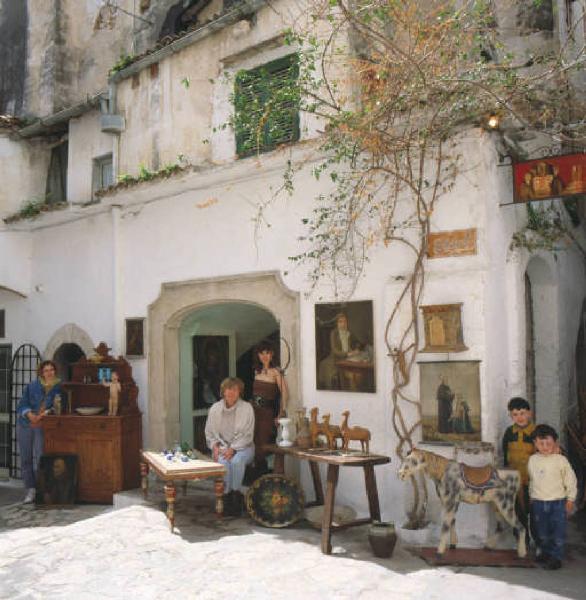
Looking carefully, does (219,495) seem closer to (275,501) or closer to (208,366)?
(275,501)

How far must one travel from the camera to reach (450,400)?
666 centimetres

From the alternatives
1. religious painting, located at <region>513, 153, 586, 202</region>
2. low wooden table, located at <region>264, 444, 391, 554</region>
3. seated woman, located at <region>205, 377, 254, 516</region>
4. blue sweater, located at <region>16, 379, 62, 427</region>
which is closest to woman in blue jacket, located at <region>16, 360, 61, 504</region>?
blue sweater, located at <region>16, 379, 62, 427</region>

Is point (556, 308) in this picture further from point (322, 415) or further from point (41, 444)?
point (41, 444)

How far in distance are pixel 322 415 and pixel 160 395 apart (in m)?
2.86

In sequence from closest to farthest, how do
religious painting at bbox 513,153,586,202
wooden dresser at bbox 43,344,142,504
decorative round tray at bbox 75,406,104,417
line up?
religious painting at bbox 513,153,586,202 < wooden dresser at bbox 43,344,142,504 < decorative round tray at bbox 75,406,104,417

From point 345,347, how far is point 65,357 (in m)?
6.30

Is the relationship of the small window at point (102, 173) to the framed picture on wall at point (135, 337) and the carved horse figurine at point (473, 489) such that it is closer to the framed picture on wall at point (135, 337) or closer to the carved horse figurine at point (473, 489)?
the framed picture on wall at point (135, 337)

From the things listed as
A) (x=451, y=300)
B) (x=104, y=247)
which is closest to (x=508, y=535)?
(x=451, y=300)

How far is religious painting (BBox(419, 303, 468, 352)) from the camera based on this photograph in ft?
21.7

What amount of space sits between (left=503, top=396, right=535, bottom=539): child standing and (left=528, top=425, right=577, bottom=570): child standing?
1.05 feet

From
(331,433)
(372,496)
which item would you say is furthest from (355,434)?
(372,496)

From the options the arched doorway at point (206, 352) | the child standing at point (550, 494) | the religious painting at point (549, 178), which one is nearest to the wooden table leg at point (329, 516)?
the child standing at point (550, 494)

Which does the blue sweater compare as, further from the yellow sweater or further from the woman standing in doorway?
the yellow sweater

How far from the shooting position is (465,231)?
6.73 metres
